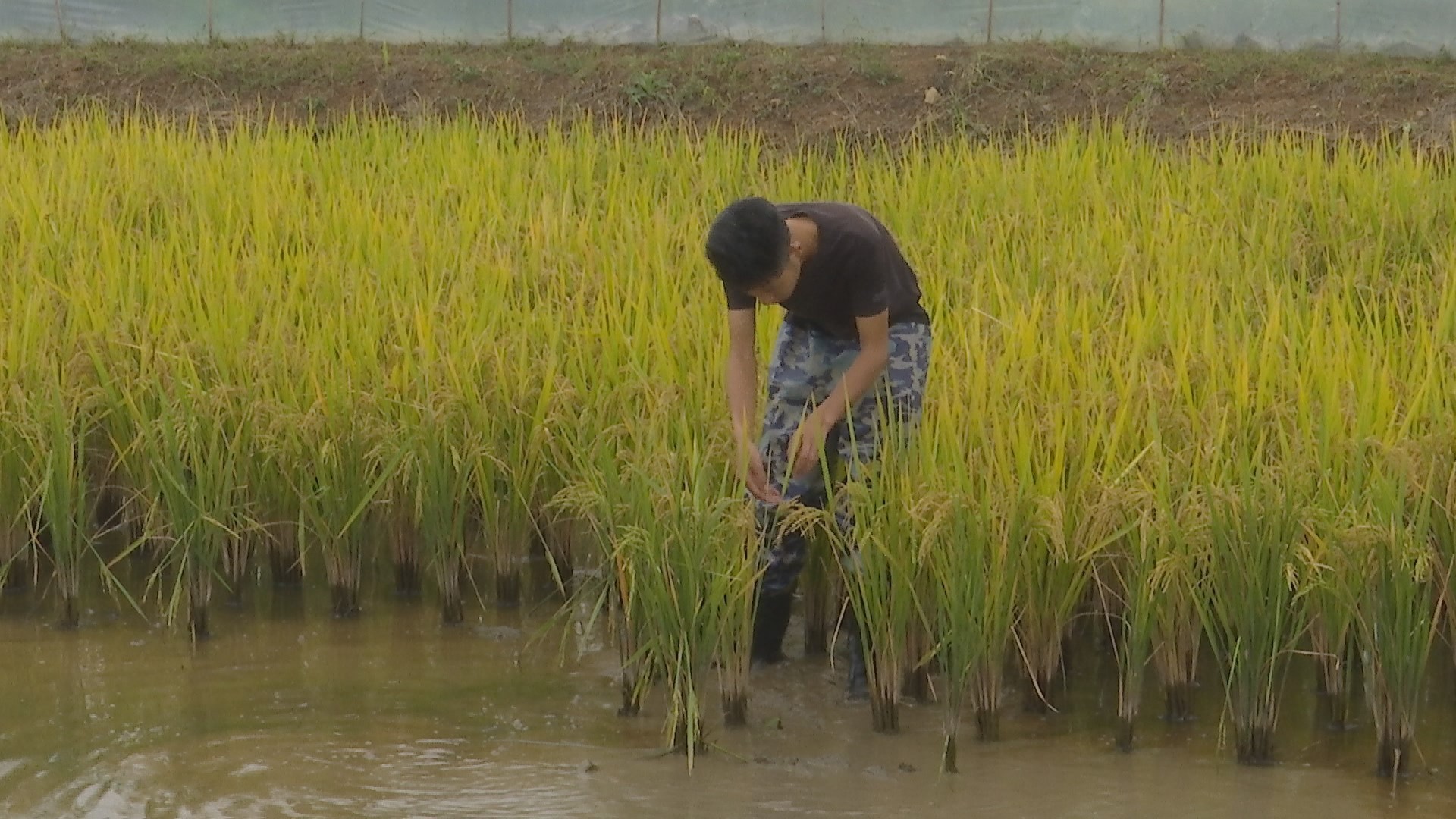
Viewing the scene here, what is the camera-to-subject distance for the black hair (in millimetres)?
2982

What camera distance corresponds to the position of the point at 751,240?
2.98 meters

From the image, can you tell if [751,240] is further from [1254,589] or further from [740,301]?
[1254,589]

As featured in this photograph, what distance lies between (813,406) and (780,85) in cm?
702

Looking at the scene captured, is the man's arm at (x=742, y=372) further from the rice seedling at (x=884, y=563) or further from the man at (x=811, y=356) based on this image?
the rice seedling at (x=884, y=563)

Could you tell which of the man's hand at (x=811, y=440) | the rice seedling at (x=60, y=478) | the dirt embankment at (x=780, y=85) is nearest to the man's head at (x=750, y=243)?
the man's hand at (x=811, y=440)

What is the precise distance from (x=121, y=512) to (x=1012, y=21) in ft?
26.0

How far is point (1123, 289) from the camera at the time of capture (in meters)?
4.69

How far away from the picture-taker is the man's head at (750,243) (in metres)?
2.98

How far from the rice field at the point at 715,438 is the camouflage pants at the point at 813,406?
0.27 ft

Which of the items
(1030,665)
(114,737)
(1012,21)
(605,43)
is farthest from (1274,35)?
(114,737)

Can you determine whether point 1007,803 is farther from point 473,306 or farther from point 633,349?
point 473,306

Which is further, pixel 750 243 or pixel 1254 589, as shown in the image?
pixel 1254 589

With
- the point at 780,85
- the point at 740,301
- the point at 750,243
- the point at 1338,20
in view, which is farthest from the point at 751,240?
the point at 1338,20

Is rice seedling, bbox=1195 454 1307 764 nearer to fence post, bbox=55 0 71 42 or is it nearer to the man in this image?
the man
